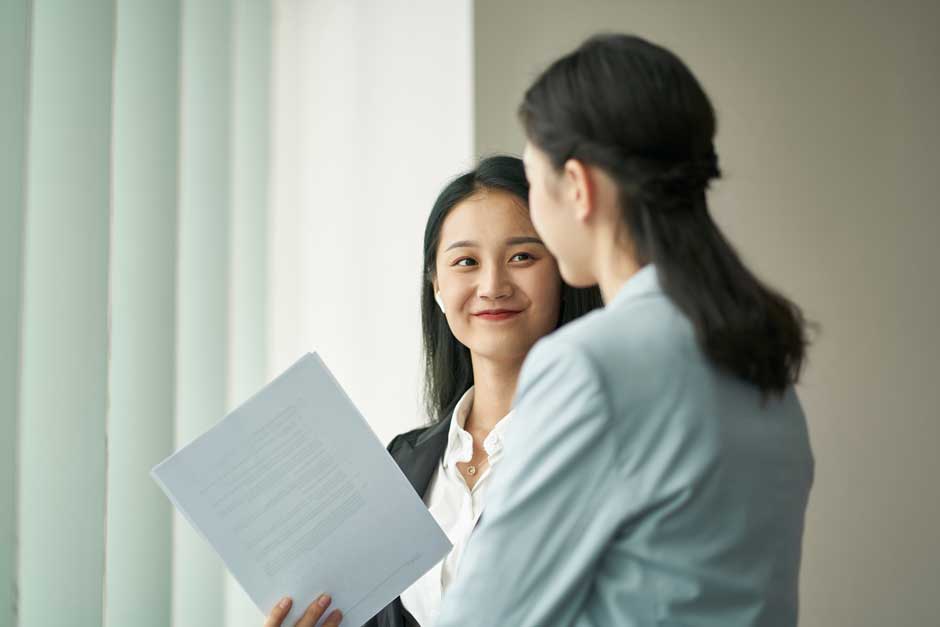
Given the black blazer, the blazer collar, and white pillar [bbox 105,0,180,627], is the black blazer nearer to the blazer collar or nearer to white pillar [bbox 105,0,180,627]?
the blazer collar

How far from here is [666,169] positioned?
32.0 inches

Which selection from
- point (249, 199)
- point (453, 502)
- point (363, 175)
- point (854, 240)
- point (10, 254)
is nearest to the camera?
point (10, 254)

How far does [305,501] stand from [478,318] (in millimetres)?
491

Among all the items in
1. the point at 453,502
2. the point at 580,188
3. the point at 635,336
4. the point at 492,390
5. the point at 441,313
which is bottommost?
the point at 453,502

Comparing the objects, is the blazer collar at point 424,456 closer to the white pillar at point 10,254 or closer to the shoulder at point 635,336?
the white pillar at point 10,254

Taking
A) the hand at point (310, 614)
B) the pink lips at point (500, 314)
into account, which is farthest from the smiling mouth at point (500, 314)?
the hand at point (310, 614)

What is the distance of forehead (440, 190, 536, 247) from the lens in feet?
5.00

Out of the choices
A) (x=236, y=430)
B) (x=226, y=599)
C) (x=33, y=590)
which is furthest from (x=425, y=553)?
(x=226, y=599)

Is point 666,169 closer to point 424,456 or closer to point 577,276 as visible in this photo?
point 577,276

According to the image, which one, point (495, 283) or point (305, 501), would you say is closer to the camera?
point (305, 501)

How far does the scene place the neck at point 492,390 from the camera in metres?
1.57

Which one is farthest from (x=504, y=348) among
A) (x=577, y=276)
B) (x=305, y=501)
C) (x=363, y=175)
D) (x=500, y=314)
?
(x=363, y=175)

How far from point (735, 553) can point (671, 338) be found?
20cm

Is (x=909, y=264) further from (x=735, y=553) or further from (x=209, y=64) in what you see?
(x=209, y=64)
